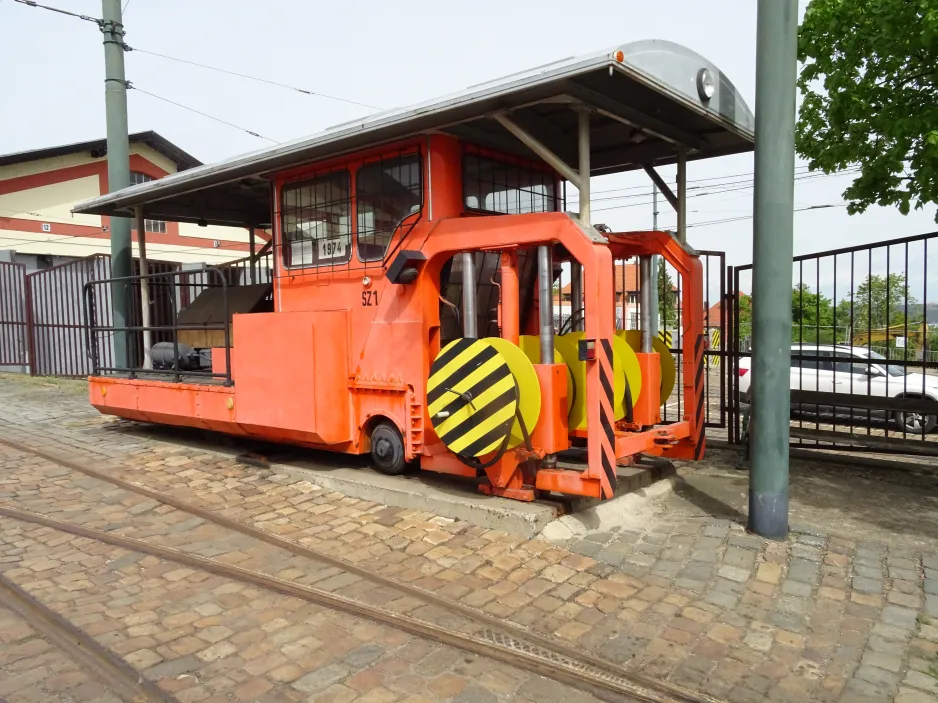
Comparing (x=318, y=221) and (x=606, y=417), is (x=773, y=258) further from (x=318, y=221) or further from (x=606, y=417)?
(x=318, y=221)

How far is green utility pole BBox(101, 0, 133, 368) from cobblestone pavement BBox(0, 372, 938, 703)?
4.18 metres

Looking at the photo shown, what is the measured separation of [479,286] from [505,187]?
0.98m

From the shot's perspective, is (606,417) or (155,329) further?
(155,329)

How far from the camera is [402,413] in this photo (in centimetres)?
591

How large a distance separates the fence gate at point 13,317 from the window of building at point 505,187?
14091 mm

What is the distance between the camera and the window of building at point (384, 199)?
235 inches

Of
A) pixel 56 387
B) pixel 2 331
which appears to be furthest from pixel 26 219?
pixel 56 387

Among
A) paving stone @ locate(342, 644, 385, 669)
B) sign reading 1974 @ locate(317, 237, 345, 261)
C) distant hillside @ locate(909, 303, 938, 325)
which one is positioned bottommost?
paving stone @ locate(342, 644, 385, 669)

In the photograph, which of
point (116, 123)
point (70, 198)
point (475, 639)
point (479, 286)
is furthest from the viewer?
point (70, 198)

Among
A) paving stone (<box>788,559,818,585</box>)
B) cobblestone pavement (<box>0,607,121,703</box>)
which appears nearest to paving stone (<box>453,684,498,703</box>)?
cobblestone pavement (<box>0,607,121,703</box>)

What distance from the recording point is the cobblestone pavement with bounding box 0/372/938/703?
323 centimetres

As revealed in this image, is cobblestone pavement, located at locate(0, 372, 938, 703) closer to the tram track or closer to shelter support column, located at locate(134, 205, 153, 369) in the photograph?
the tram track

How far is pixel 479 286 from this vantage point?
20.7ft

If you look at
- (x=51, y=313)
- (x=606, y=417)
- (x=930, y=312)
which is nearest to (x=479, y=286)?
(x=606, y=417)
